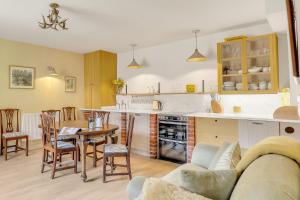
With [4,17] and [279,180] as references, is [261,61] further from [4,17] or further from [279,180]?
[4,17]

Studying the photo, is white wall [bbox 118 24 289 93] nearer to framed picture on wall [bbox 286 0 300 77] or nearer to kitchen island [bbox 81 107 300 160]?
kitchen island [bbox 81 107 300 160]

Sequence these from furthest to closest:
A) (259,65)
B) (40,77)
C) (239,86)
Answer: (40,77)
(239,86)
(259,65)

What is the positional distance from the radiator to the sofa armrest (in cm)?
403

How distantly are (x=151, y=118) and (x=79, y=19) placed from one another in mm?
2162

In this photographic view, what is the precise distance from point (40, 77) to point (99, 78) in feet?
4.53

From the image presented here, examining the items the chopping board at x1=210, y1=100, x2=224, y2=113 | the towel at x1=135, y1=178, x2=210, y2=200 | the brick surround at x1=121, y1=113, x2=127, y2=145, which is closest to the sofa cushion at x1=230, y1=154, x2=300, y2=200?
the towel at x1=135, y1=178, x2=210, y2=200

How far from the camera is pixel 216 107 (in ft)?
12.7

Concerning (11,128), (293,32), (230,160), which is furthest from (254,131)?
(11,128)

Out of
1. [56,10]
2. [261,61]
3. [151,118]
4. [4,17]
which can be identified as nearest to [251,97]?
[261,61]

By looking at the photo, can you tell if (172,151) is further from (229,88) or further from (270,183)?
(270,183)

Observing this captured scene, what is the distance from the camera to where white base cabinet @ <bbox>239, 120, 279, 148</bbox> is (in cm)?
287

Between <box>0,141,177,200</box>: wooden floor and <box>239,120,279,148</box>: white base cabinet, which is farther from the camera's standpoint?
<box>239,120,279,148</box>: white base cabinet

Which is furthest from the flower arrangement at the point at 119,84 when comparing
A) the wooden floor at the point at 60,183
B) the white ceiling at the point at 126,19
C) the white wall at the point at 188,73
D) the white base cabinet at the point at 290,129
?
the white base cabinet at the point at 290,129

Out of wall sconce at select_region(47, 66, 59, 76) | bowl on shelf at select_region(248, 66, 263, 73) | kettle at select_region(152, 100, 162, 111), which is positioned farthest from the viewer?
wall sconce at select_region(47, 66, 59, 76)
